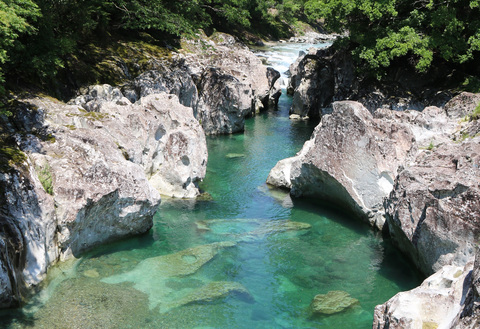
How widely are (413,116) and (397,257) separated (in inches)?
272

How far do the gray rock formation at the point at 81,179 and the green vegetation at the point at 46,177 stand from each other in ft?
0.08

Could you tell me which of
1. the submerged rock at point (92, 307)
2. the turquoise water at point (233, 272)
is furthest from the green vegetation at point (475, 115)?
the submerged rock at point (92, 307)

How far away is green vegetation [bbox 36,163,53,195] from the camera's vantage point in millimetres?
12469

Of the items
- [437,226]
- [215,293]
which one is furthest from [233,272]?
[437,226]

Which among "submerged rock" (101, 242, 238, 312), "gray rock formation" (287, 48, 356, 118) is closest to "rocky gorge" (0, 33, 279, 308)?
"submerged rock" (101, 242, 238, 312)

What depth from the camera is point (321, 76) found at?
110 ft

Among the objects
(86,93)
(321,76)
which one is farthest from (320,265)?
(321,76)

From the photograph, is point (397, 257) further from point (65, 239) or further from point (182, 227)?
point (65, 239)

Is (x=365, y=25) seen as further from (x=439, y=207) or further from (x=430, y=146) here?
(x=439, y=207)

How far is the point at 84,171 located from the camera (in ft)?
43.3

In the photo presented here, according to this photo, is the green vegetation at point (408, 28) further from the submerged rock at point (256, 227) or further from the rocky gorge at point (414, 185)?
the submerged rock at point (256, 227)

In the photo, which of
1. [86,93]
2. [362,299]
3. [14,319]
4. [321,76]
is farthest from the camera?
[321,76]

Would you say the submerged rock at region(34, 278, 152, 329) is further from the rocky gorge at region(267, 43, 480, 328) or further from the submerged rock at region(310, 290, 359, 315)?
the rocky gorge at region(267, 43, 480, 328)

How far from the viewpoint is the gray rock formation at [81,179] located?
11.2 m
